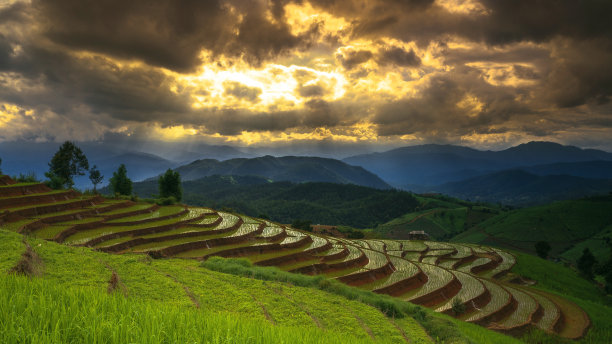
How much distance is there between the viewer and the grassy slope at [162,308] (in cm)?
423

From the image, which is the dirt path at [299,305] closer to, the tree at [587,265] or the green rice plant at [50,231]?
the green rice plant at [50,231]

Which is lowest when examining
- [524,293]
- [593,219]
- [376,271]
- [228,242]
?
[593,219]

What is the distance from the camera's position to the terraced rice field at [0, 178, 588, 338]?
27062 millimetres

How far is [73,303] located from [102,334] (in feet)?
4.97

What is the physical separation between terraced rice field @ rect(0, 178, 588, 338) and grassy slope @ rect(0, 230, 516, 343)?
1031 centimetres

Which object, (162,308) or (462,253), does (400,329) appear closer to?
(162,308)

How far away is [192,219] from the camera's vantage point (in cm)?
3941

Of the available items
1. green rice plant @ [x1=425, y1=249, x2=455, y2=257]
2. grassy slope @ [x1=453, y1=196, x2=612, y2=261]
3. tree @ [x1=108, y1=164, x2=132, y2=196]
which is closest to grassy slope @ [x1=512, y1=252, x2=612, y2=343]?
green rice plant @ [x1=425, y1=249, x2=455, y2=257]

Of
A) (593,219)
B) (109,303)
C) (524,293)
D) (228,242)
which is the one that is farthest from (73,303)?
(593,219)

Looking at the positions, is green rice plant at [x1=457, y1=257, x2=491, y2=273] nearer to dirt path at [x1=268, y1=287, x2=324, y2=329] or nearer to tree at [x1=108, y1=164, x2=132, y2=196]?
dirt path at [x1=268, y1=287, x2=324, y2=329]

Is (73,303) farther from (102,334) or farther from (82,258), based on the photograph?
(82,258)

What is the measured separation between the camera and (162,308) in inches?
228

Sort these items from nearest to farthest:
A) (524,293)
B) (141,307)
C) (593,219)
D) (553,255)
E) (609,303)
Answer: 1. (141,307)
2. (524,293)
3. (609,303)
4. (553,255)
5. (593,219)

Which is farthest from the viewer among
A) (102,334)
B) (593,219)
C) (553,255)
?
(593,219)
